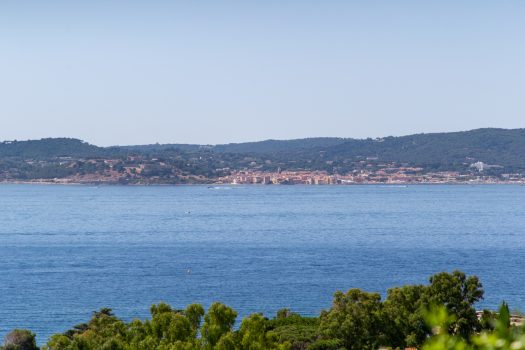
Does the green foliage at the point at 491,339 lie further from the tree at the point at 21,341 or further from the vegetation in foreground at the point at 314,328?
the tree at the point at 21,341

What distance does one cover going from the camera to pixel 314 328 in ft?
108

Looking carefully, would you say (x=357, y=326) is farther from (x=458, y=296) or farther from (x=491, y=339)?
(x=491, y=339)

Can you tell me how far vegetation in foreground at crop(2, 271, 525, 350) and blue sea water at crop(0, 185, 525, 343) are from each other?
16.8 meters

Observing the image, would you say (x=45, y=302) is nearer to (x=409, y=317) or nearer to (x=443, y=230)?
(x=409, y=317)

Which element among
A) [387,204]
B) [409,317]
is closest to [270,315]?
[409,317]

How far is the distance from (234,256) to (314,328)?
141 ft

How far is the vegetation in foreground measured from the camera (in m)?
24.2

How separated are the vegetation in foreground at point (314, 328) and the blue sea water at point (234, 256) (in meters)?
16.8

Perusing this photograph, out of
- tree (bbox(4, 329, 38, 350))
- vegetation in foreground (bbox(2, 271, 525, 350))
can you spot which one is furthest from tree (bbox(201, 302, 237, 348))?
tree (bbox(4, 329, 38, 350))

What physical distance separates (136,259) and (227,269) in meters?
11.2

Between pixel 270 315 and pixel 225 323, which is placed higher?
pixel 225 323

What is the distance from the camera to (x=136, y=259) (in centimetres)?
7488

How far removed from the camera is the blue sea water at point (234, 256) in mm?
52969

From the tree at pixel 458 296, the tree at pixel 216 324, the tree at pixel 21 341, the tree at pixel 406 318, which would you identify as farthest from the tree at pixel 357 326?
the tree at pixel 21 341
